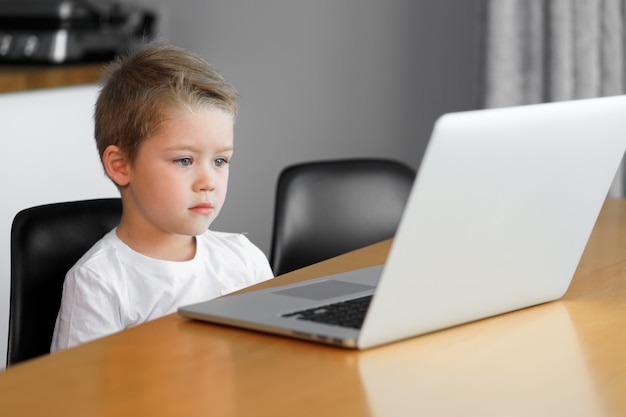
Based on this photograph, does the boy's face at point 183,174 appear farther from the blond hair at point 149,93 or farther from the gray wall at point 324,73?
the gray wall at point 324,73

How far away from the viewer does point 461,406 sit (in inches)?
33.1

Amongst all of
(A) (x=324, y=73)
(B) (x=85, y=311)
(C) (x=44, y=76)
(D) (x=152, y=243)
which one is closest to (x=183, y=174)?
(D) (x=152, y=243)

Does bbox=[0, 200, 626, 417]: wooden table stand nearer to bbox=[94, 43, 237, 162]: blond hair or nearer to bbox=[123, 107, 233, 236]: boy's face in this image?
bbox=[123, 107, 233, 236]: boy's face

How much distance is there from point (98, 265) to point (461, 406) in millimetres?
717

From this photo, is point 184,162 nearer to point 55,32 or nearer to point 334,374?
point 334,374

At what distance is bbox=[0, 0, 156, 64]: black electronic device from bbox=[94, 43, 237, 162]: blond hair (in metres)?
1.26

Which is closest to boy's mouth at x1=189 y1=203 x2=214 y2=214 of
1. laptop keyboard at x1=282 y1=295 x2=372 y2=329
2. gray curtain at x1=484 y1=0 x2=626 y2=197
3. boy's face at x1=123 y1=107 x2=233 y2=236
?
boy's face at x1=123 y1=107 x2=233 y2=236

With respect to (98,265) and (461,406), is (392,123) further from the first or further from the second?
(461,406)

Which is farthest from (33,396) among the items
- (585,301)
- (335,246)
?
(335,246)

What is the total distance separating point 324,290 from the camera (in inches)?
48.8

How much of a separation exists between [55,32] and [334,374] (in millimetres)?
2185

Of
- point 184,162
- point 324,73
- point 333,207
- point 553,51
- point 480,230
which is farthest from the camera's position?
point 324,73

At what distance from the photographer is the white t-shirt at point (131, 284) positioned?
1357mm

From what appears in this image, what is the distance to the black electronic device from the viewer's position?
2854mm
